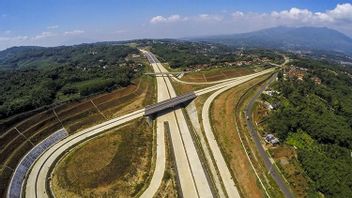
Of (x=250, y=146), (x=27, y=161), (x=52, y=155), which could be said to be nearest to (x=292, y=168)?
(x=250, y=146)

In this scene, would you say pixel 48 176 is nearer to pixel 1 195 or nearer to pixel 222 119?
pixel 1 195

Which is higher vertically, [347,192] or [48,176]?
[48,176]

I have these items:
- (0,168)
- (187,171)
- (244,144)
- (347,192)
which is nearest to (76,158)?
(0,168)

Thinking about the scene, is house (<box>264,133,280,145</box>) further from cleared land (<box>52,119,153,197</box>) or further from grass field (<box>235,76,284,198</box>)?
Answer: cleared land (<box>52,119,153,197</box>)

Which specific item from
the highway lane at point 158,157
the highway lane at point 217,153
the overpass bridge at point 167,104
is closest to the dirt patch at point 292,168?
the highway lane at point 217,153

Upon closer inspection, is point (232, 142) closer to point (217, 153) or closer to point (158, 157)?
point (217, 153)

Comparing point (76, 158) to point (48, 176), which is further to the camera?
point (76, 158)
